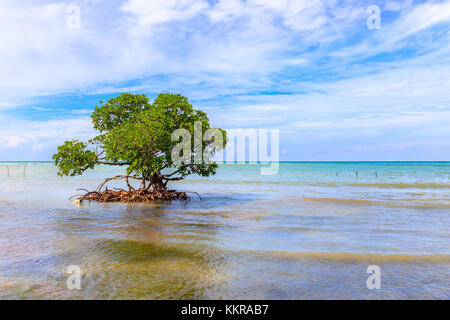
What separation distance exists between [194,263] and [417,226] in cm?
1097

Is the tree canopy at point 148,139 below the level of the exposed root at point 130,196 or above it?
above

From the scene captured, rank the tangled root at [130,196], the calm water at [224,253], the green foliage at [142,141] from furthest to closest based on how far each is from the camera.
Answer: the tangled root at [130,196] < the green foliage at [142,141] < the calm water at [224,253]

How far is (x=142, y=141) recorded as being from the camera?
20234 mm

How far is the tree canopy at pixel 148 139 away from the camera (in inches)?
812

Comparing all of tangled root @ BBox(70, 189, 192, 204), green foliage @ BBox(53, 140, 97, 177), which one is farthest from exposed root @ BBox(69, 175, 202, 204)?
green foliage @ BBox(53, 140, 97, 177)

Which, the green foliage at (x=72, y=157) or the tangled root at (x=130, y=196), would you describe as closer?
the green foliage at (x=72, y=157)

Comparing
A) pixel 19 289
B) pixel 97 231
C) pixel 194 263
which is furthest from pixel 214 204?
pixel 19 289

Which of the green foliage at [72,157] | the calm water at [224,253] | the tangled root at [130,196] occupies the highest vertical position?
the green foliage at [72,157]

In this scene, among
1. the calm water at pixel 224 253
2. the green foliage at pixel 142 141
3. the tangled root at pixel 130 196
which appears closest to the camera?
the calm water at pixel 224 253

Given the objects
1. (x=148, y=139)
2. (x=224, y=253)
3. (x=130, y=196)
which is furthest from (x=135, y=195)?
(x=224, y=253)

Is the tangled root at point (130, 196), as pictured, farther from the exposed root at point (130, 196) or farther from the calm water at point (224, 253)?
the calm water at point (224, 253)

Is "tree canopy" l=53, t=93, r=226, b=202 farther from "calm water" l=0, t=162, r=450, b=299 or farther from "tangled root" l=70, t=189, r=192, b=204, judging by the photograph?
"calm water" l=0, t=162, r=450, b=299

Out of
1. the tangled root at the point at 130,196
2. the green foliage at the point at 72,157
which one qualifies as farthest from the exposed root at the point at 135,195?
the green foliage at the point at 72,157

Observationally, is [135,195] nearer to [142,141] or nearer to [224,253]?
[142,141]
